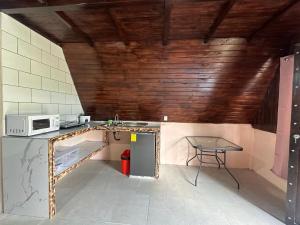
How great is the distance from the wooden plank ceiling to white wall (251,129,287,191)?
51cm

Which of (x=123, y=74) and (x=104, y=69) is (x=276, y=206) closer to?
(x=123, y=74)

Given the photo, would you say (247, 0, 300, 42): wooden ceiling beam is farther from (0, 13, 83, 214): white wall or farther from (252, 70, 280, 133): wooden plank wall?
(0, 13, 83, 214): white wall

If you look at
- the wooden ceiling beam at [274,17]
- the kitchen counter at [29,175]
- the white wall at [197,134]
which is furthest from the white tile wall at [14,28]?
the wooden ceiling beam at [274,17]

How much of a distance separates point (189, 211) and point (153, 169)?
1.10 metres

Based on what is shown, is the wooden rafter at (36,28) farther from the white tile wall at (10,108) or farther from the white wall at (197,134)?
the white wall at (197,134)

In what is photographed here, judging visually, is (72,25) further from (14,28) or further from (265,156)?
(265,156)

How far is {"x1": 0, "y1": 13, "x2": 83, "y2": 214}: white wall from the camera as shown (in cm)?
210

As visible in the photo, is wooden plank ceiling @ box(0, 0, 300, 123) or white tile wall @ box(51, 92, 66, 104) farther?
white tile wall @ box(51, 92, 66, 104)

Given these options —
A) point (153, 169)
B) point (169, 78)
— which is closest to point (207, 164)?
point (153, 169)

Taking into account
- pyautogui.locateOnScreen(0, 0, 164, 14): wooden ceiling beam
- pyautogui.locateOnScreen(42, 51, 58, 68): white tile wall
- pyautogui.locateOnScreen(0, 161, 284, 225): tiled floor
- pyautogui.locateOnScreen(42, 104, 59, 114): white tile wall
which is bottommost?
pyautogui.locateOnScreen(0, 161, 284, 225): tiled floor

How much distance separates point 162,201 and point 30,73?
101 inches

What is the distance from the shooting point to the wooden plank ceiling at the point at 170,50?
2059 millimetres

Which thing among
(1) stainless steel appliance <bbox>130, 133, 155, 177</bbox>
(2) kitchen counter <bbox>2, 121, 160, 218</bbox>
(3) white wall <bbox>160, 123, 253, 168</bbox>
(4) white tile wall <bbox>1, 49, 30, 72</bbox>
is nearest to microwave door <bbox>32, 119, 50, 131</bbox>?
(2) kitchen counter <bbox>2, 121, 160, 218</bbox>

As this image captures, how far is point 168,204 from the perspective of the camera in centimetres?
239
